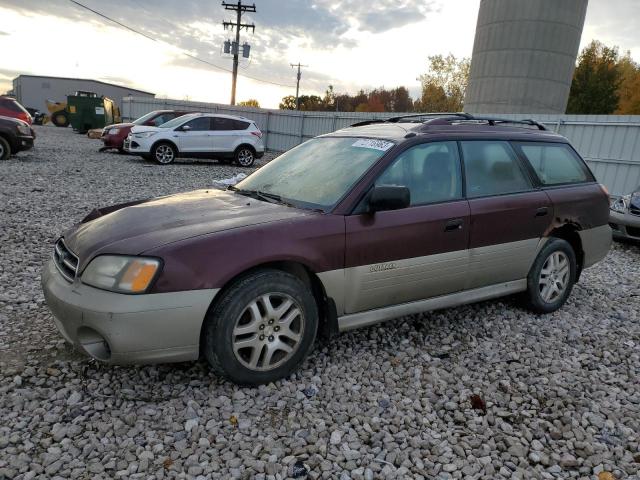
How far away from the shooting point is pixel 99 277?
2.54 m

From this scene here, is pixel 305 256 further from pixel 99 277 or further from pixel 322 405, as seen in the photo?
pixel 99 277

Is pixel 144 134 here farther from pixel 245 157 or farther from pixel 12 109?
pixel 12 109

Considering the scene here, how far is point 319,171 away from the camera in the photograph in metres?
3.52

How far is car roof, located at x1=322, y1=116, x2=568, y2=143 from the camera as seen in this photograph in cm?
359

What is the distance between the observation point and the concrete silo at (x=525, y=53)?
73.9 ft

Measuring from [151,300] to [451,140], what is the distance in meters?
2.54

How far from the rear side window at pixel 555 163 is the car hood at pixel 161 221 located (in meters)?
2.36

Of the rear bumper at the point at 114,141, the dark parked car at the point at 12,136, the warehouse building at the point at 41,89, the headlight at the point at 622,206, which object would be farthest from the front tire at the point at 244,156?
the warehouse building at the point at 41,89

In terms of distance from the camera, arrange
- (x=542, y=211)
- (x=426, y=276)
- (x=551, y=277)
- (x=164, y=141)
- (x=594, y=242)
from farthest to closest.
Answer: (x=164, y=141) < (x=594, y=242) < (x=551, y=277) < (x=542, y=211) < (x=426, y=276)

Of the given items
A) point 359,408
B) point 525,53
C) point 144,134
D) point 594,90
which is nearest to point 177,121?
point 144,134


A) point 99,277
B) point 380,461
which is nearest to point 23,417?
point 99,277

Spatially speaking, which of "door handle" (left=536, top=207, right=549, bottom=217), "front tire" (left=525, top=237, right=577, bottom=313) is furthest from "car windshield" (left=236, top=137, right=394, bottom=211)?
"front tire" (left=525, top=237, right=577, bottom=313)

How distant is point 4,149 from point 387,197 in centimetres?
1224

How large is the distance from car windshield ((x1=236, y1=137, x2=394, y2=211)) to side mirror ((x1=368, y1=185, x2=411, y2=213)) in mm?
244
